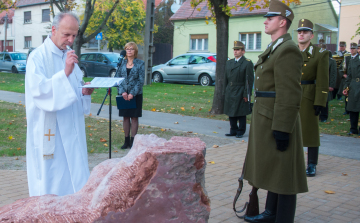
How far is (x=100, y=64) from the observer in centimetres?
2378

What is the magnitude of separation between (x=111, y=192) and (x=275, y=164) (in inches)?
63.1

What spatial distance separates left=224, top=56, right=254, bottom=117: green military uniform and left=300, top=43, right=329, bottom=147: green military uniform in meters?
2.69

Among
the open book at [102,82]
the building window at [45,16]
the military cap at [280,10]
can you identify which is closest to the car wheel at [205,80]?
the open book at [102,82]

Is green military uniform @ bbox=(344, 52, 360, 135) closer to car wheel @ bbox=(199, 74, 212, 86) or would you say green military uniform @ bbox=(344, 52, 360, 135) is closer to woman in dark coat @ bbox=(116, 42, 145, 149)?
woman in dark coat @ bbox=(116, 42, 145, 149)

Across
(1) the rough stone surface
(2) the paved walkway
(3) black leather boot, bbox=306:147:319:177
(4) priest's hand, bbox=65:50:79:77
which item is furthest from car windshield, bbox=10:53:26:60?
(1) the rough stone surface

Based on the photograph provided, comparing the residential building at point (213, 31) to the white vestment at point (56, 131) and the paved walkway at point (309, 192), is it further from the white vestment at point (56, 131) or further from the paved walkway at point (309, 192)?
the white vestment at point (56, 131)

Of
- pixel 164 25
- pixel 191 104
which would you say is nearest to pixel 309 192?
pixel 191 104

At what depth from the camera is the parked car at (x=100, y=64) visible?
2339 centimetres

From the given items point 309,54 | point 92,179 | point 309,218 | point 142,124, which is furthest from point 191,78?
point 92,179

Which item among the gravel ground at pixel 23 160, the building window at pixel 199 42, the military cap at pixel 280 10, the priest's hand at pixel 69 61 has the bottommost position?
the gravel ground at pixel 23 160

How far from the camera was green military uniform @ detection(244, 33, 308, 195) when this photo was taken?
3.27m

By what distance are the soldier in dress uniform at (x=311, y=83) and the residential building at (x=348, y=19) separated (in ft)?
73.2

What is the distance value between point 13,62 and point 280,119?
94.0 feet

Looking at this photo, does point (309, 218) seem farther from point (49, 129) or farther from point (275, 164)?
point (49, 129)
